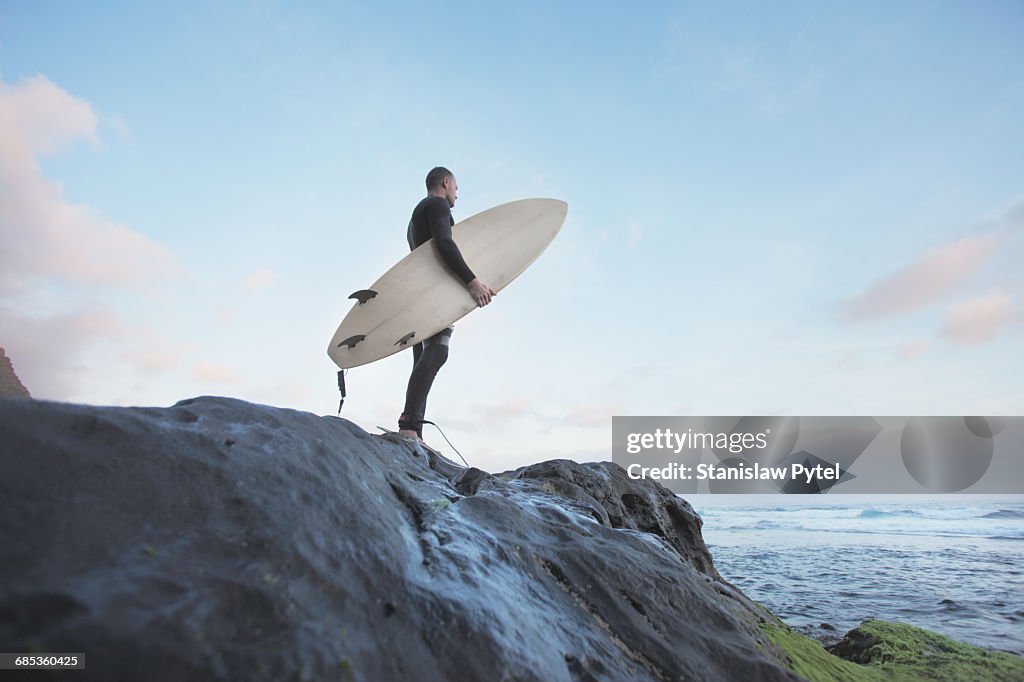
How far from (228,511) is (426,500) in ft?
3.60

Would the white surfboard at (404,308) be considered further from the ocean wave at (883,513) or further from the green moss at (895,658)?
the ocean wave at (883,513)

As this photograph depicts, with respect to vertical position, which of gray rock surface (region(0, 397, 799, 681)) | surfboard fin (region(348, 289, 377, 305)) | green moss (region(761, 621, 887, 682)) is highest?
surfboard fin (region(348, 289, 377, 305))

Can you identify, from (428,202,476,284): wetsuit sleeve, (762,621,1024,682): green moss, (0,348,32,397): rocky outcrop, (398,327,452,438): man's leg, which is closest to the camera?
(762,621,1024,682): green moss

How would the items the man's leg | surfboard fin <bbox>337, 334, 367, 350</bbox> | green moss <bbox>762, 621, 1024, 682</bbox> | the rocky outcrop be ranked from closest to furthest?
green moss <bbox>762, 621, 1024, 682</bbox>
the man's leg
surfboard fin <bbox>337, 334, 367, 350</bbox>
the rocky outcrop

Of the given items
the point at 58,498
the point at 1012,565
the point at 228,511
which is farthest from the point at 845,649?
the point at 1012,565

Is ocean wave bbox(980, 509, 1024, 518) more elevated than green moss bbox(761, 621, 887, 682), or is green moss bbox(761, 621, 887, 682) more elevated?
green moss bbox(761, 621, 887, 682)

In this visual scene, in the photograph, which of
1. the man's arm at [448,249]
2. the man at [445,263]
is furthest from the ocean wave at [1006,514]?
the man at [445,263]

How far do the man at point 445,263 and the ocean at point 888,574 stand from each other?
16.6 feet

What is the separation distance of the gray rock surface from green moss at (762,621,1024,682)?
111 centimetres

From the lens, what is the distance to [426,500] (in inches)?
97.7

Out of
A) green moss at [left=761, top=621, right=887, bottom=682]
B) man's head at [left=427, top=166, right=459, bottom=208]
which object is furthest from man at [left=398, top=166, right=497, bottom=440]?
green moss at [left=761, top=621, right=887, bottom=682]

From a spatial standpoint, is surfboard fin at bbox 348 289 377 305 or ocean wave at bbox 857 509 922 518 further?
ocean wave at bbox 857 509 922 518

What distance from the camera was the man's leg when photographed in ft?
15.6

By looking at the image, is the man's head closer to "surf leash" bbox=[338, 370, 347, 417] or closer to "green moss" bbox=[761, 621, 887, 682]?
"surf leash" bbox=[338, 370, 347, 417]
